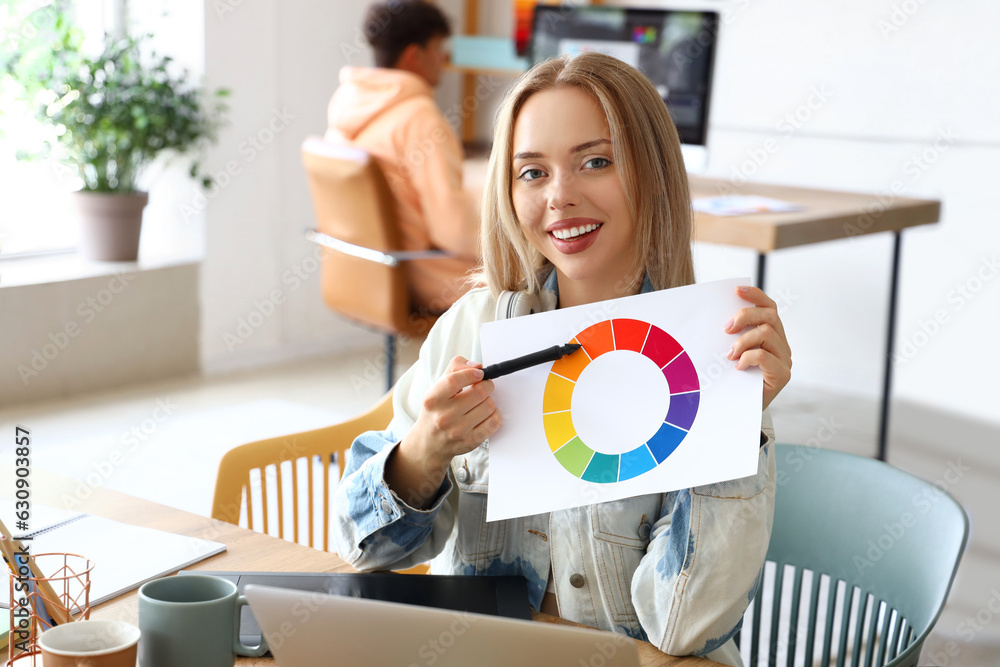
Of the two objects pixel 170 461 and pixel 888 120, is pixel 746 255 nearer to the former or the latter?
pixel 888 120

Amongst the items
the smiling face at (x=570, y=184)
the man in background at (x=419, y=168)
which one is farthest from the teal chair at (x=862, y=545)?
the man in background at (x=419, y=168)

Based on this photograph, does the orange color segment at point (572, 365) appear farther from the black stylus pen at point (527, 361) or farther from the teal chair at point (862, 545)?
the teal chair at point (862, 545)

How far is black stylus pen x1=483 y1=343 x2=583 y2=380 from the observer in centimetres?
92

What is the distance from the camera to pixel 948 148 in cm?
385

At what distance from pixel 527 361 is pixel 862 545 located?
0.56m

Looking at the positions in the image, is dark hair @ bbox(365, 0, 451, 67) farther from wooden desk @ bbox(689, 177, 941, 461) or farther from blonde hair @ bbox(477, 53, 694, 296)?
blonde hair @ bbox(477, 53, 694, 296)

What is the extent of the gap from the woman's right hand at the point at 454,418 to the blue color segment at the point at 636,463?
121 millimetres

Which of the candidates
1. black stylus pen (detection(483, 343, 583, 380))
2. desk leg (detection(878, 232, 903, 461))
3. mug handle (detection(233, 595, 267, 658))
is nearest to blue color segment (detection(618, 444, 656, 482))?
black stylus pen (detection(483, 343, 583, 380))

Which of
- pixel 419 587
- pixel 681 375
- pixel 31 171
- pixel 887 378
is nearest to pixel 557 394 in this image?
pixel 681 375

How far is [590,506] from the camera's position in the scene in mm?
1072

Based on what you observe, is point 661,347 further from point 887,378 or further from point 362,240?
point 887,378

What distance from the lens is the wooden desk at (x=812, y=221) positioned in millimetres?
2770

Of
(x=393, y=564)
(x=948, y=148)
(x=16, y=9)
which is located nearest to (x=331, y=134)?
(x=16, y=9)

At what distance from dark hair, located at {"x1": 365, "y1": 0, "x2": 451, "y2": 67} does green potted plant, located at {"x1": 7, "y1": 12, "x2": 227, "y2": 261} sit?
0.69 meters
